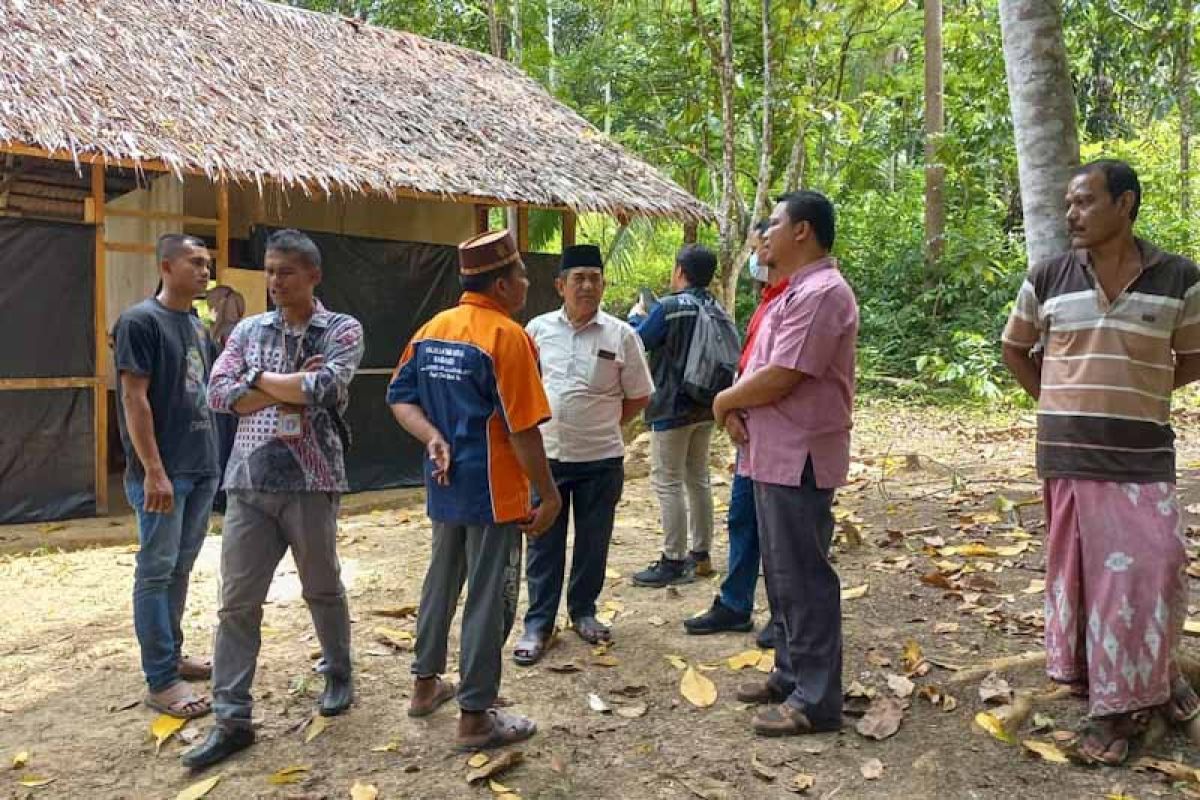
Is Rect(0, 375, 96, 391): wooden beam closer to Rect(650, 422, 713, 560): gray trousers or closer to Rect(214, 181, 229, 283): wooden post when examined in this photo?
Rect(214, 181, 229, 283): wooden post

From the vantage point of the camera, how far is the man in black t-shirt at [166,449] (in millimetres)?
3650

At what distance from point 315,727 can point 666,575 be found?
7.54 ft

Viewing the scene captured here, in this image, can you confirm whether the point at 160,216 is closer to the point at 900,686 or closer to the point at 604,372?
the point at 604,372

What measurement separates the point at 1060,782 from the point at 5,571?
5813 mm

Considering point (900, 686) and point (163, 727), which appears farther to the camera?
point (900, 686)

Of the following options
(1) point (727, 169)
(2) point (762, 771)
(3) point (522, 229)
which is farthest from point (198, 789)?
(3) point (522, 229)

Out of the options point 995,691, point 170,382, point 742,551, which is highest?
point 170,382

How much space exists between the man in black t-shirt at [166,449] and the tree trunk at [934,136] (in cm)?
1273

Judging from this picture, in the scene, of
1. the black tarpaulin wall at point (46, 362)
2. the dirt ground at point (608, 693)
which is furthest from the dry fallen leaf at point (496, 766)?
the black tarpaulin wall at point (46, 362)

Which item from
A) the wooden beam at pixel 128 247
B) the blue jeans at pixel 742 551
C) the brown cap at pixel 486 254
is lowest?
the blue jeans at pixel 742 551

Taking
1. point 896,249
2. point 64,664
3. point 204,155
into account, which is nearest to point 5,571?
point 64,664

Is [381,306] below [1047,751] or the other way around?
the other way around

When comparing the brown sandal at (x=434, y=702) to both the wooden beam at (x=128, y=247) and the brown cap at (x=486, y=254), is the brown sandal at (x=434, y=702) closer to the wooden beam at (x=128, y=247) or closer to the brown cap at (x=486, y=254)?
the brown cap at (x=486, y=254)

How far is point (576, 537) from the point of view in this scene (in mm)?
4570
